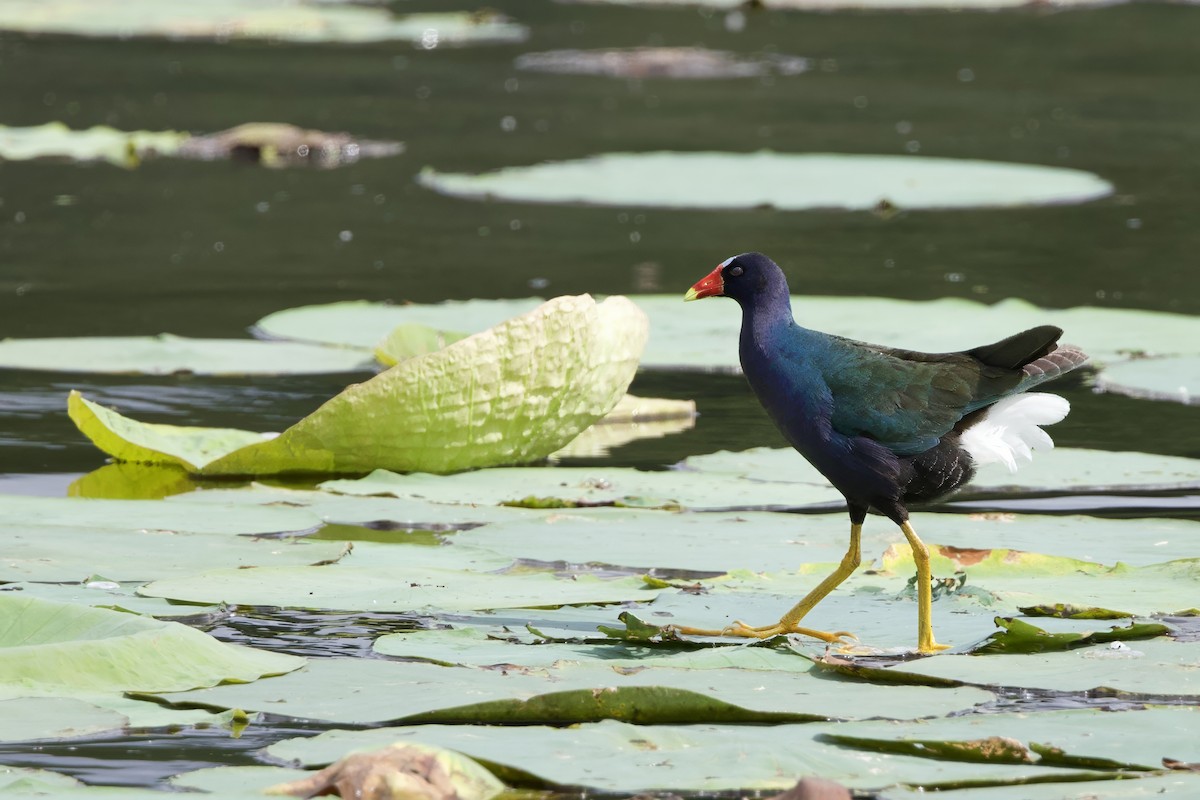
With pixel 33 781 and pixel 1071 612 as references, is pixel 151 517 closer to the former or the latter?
pixel 33 781

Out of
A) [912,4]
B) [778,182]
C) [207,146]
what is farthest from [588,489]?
[912,4]

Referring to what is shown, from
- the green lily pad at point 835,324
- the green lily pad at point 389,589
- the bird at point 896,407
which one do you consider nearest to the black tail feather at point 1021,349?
the bird at point 896,407

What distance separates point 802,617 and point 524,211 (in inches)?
244

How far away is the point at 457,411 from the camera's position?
4547 mm

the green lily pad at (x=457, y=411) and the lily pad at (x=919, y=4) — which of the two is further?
the lily pad at (x=919, y=4)

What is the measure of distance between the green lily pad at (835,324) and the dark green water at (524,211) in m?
0.12

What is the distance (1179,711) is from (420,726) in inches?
42.2

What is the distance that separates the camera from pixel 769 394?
3.60 meters

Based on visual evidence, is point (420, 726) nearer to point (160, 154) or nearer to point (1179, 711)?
point (1179, 711)

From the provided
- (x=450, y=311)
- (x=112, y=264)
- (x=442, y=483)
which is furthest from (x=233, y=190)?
(x=442, y=483)

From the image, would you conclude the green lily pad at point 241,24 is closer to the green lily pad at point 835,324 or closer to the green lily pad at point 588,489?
the green lily pad at point 835,324

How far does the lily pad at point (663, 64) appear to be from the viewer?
49.2 feet

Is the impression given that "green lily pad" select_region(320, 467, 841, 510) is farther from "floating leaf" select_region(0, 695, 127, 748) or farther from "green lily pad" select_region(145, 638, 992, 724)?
"floating leaf" select_region(0, 695, 127, 748)

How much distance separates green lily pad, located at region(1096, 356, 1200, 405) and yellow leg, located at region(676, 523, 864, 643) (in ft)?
7.07
